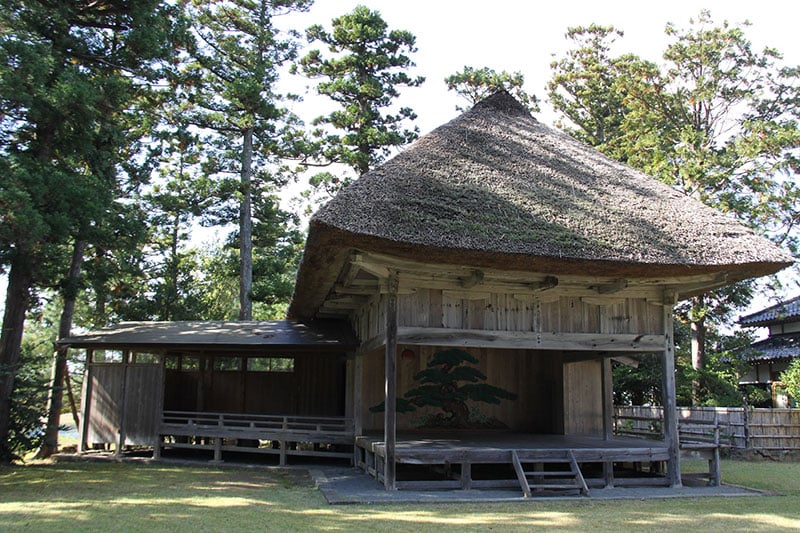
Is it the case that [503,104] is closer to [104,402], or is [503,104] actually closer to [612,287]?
[612,287]

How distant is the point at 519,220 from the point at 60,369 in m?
13.2

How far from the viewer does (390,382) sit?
9.70 metres

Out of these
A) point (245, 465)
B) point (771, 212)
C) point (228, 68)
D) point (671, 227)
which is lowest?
point (245, 465)

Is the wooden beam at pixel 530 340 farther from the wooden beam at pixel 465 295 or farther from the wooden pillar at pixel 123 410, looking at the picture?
the wooden pillar at pixel 123 410

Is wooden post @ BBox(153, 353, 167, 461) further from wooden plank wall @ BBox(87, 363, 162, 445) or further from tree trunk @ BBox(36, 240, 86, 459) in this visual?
tree trunk @ BBox(36, 240, 86, 459)

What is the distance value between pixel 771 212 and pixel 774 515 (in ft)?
48.5

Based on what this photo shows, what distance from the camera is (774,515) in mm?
8453

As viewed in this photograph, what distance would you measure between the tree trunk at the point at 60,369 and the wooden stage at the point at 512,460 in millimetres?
7427

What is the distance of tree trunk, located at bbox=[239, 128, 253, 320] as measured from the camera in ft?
71.1

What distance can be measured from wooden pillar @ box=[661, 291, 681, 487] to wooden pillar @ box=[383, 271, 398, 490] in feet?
15.4

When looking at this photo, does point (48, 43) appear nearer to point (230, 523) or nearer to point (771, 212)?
point (230, 523)

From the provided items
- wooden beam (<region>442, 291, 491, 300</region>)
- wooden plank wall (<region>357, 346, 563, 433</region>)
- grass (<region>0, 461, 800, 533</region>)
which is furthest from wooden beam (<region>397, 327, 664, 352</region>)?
wooden plank wall (<region>357, 346, 563, 433</region>)

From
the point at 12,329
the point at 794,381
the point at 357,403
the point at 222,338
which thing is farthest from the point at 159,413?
the point at 794,381

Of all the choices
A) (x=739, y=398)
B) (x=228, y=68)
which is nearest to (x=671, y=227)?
(x=739, y=398)
